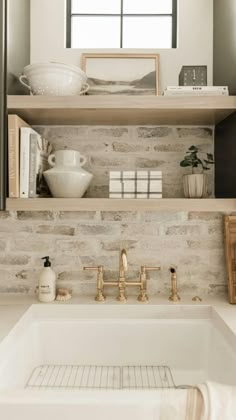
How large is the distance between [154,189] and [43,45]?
0.95 metres

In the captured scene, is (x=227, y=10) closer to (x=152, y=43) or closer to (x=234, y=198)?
(x=152, y=43)

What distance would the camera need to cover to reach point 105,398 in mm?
955

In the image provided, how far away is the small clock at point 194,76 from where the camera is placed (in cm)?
158

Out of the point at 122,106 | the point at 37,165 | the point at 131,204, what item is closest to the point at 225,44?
the point at 122,106

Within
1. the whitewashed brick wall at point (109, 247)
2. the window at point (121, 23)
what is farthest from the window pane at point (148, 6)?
the whitewashed brick wall at point (109, 247)

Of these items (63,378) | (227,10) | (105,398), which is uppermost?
(227,10)

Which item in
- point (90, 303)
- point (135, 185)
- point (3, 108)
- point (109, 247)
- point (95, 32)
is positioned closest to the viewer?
point (3, 108)

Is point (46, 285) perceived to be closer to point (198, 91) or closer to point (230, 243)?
point (230, 243)

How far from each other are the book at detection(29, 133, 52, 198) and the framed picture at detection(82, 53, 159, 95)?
424mm

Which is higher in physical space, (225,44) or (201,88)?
(225,44)

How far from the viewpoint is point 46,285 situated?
5.41 feet

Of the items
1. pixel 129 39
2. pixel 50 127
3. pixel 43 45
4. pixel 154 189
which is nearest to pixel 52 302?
pixel 154 189

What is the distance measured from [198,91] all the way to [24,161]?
77cm

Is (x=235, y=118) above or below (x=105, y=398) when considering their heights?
above
